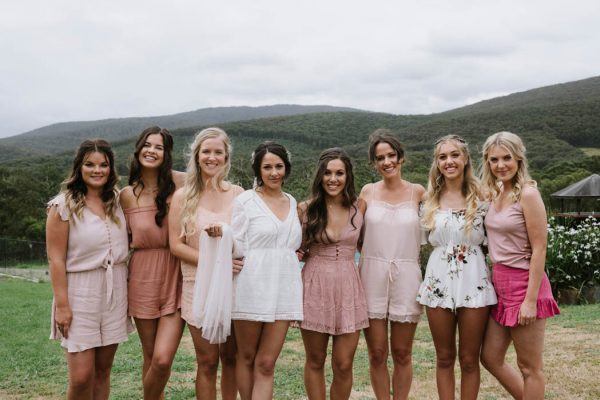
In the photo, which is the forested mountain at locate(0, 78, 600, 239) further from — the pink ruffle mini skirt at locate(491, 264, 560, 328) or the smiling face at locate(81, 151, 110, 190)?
the pink ruffle mini skirt at locate(491, 264, 560, 328)

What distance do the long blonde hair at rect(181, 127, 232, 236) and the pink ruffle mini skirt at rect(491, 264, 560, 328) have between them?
198 cm

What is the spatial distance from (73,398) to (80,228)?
110 cm

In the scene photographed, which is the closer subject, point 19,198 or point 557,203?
point 557,203

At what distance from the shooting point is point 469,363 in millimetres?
4086

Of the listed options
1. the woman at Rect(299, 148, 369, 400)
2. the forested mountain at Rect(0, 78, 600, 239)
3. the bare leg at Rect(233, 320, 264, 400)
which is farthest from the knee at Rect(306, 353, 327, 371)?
the forested mountain at Rect(0, 78, 600, 239)

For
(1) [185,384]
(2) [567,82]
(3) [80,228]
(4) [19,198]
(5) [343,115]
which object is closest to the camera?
(3) [80,228]

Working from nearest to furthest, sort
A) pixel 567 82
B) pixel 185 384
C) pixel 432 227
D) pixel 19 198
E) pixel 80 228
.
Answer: pixel 80 228, pixel 432 227, pixel 185 384, pixel 19 198, pixel 567 82

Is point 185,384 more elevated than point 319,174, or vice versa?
point 319,174

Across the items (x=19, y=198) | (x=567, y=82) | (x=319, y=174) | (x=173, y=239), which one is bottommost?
(x=19, y=198)

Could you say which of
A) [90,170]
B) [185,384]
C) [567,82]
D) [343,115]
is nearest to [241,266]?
[90,170]

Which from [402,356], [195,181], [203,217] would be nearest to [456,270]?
[402,356]

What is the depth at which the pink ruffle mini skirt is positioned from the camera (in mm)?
3828

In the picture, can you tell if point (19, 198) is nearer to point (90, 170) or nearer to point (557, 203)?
point (557, 203)

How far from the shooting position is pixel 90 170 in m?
3.86
